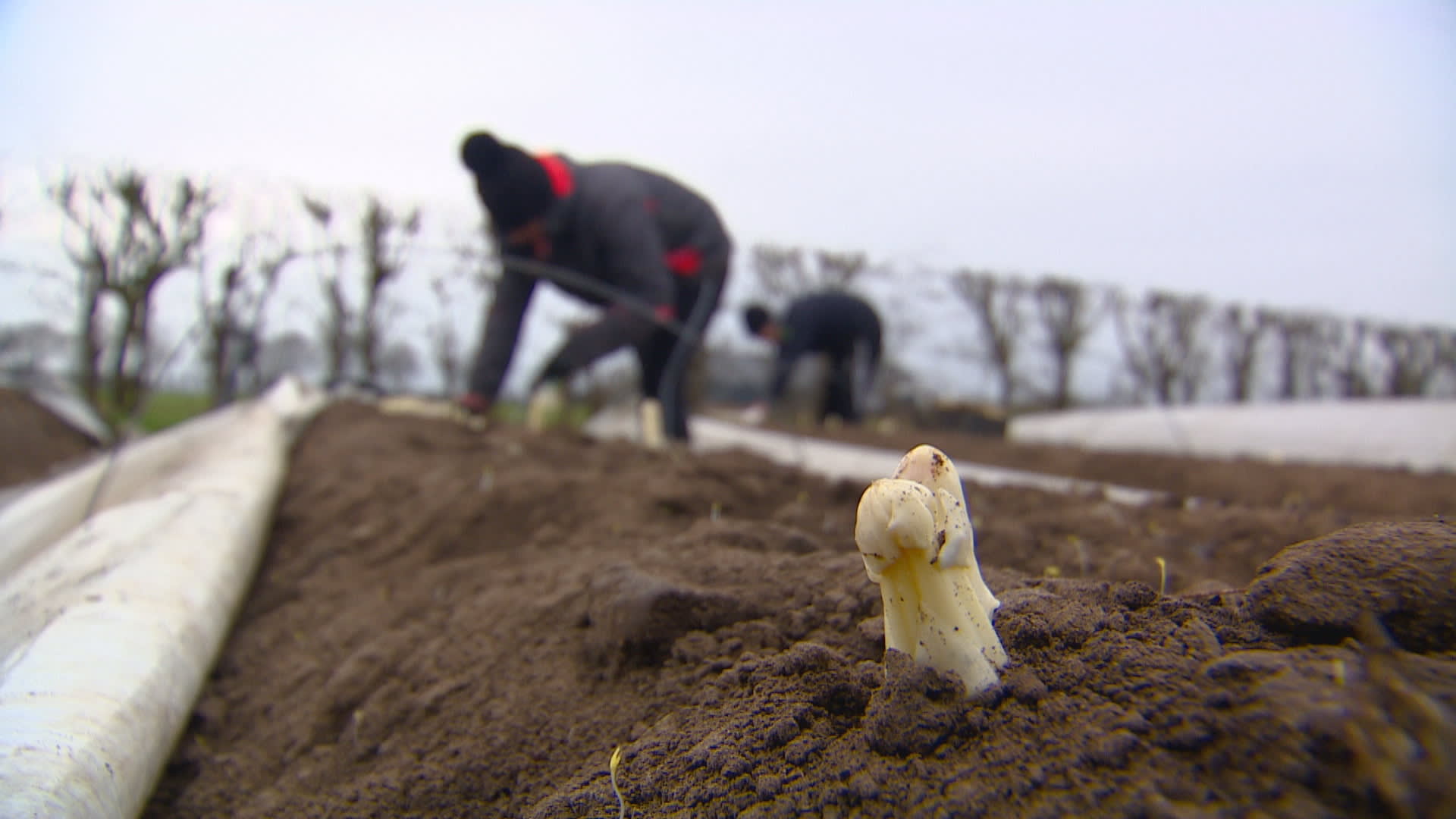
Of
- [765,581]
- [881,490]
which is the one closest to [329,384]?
[765,581]

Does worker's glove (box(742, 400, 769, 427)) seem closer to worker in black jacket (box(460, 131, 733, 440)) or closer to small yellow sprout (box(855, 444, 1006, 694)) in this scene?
worker in black jacket (box(460, 131, 733, 440))

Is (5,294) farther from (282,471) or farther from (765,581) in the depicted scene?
(765,581)

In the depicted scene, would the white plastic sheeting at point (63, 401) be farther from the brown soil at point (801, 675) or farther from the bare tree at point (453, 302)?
the brown soil at point (801, 675)

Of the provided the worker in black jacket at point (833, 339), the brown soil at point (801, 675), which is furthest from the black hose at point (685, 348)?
the worker in black jacket at point (833, 339)

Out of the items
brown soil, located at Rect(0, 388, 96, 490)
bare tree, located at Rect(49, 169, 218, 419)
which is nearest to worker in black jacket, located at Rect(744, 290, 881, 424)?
bare tree, located at Rect(49, 169, 218, 419)

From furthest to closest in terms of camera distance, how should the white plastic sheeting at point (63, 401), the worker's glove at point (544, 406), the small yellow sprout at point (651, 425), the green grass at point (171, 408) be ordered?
the green grass at point (171, 408) → the white plastic sheeting at point (63, 401) → the worker's glove at point (544, 406) → the small yellow sprout at point (651, 425)

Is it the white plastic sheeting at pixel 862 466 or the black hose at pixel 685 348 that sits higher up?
the black hose at pixel 685 348
